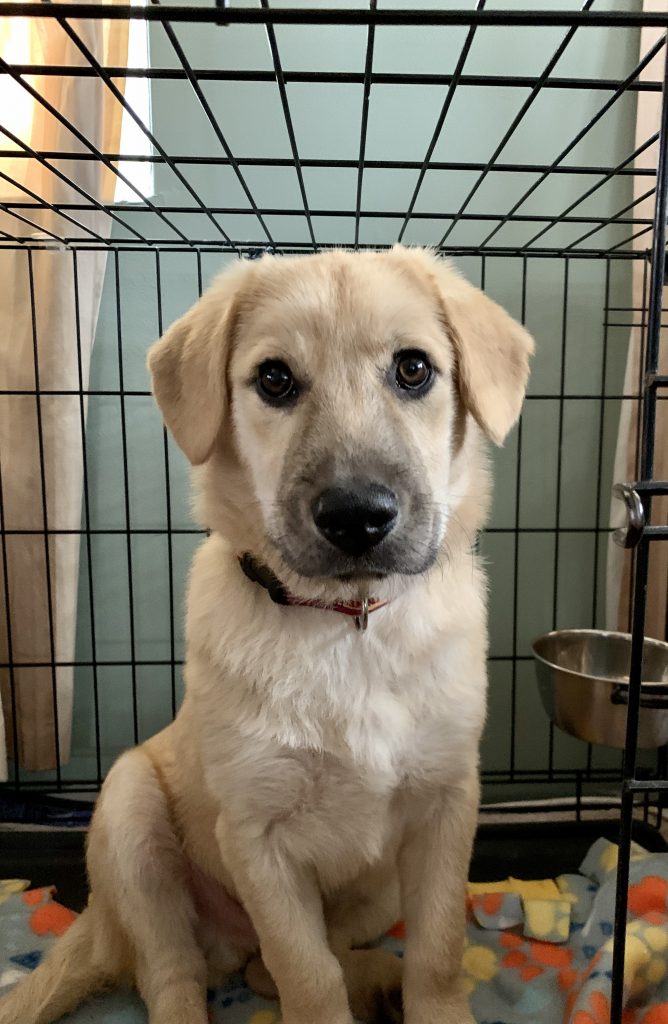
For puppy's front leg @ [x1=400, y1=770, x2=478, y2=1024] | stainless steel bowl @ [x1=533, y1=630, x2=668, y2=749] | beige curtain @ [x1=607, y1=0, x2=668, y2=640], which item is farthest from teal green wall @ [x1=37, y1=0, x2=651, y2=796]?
puppy's front leg @ [x1=400, y1=770, x2=478, y2=1024]

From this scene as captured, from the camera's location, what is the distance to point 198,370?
1.13m

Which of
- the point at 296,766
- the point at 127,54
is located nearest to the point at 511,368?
the point at 296,766

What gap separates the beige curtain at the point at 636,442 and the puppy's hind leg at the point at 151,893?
144cm

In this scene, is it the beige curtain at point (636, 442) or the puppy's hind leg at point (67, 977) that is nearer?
the puppy's hind leg at point (67, 977)

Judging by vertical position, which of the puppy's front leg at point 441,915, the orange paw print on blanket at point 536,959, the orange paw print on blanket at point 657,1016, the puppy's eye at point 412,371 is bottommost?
the orange paw print on blanket at point 536,959

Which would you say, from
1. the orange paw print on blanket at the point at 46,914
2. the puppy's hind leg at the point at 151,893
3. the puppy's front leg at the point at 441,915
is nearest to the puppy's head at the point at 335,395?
the puppy's front leg at the point at 441,915

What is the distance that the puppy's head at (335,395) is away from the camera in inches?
38.0

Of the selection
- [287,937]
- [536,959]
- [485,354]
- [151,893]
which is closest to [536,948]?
[536,959]

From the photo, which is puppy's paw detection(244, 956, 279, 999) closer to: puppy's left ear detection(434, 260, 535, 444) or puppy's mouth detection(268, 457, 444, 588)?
puppy's mouth detection(268, 457, 444, 588)

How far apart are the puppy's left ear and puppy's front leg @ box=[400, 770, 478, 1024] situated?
0.58 metres

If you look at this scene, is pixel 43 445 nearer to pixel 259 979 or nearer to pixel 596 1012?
pixel 259 979

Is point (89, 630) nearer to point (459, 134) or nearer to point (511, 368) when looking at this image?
point (511, 368)

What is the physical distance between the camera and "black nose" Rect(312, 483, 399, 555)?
2.95 ft

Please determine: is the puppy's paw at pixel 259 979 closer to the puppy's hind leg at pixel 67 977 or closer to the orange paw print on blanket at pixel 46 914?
the puppy's hind leg at pixel 67 977
